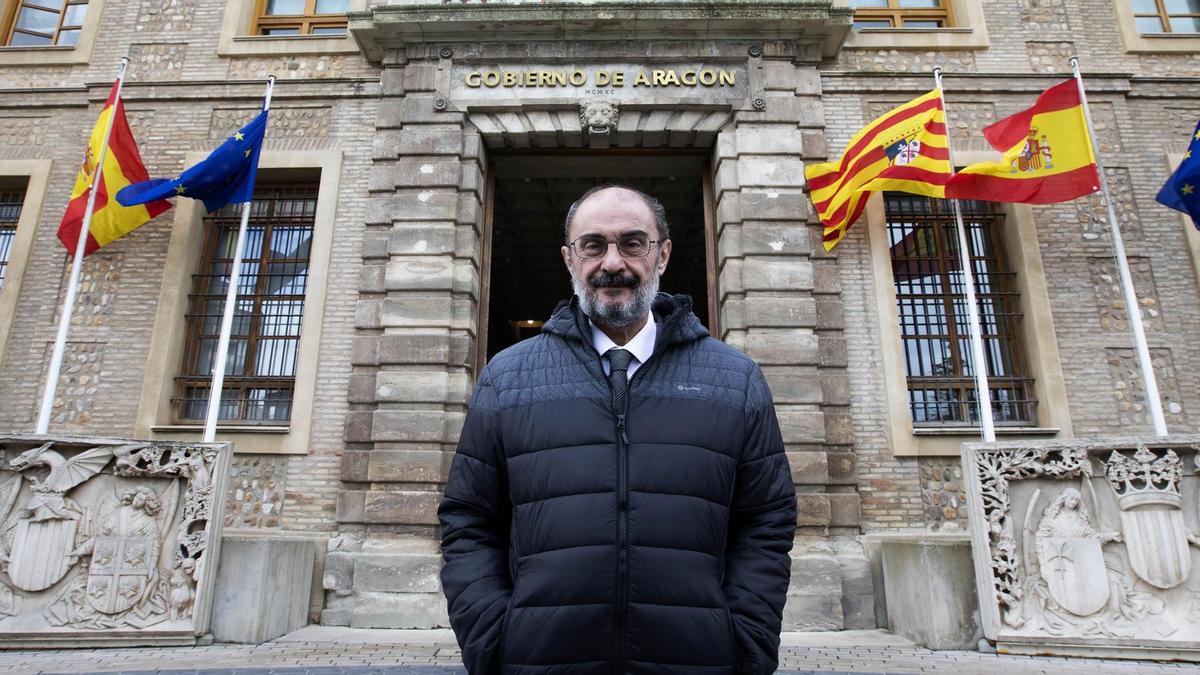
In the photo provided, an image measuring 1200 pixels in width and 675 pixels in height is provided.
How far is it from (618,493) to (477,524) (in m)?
0.58

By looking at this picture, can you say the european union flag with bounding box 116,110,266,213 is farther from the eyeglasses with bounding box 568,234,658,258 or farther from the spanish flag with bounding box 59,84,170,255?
the eyeglasses with bounding box 568,234,658,258

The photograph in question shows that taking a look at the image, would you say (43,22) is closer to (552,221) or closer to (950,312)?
(552,221)

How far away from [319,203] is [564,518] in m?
8.16

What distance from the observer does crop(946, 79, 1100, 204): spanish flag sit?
25.1ft

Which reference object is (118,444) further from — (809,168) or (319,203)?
(809,168)

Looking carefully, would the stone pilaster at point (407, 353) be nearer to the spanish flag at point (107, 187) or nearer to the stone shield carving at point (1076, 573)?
the spanish flag at point (107, 187)

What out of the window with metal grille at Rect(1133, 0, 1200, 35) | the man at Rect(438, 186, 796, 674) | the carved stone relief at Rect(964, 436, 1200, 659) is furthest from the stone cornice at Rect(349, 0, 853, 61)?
the man at Rect(438, 186, 796, 674)

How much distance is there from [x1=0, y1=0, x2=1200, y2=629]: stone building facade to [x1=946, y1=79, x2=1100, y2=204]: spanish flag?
1.08 meters

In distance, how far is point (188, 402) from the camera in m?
8.61

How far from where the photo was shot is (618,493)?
2.13 meters

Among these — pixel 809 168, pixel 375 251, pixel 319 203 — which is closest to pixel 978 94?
pixel 809 168

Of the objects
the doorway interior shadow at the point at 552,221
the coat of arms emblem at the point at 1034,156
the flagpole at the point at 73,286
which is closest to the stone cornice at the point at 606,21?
the doorway interior shadow at the point at 552,221

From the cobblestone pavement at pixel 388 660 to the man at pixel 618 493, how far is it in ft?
12.5

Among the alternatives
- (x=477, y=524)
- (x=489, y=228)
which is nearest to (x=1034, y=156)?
(x=489, y=228)
